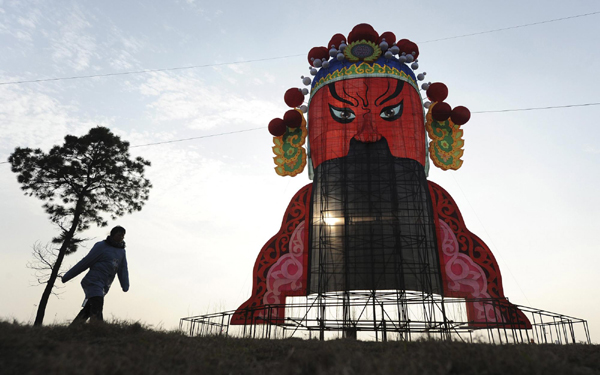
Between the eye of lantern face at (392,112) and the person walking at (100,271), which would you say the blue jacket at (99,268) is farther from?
the eye of lantern face at (392,112)

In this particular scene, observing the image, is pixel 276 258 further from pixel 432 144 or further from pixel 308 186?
pixel 432 144

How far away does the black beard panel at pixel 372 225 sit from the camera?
45.1 feet

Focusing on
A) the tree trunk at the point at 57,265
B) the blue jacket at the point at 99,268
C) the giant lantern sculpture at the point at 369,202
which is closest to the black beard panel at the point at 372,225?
the giant lantern sculpture at the point at 369,202

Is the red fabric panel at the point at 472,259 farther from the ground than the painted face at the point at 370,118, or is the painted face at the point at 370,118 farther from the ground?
the painted face at the point at 370,118

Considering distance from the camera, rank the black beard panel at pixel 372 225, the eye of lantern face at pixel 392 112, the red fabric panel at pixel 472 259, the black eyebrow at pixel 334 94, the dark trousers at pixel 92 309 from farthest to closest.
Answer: the black eyebrow at pixel 334 94 → the eye of lantern face at pixel 392 112 → the black beard panel at pixel 372 225 → the red fabric panel at pixel 472 259 → the dark trousers at pixel 92 309

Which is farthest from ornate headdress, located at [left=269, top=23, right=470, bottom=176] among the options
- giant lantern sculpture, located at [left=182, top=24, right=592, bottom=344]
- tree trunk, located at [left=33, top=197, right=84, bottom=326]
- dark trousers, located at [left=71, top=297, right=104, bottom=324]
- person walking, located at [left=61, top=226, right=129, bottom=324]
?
dark trousers, located at [left=71, top=297, right=104, bottom=324]

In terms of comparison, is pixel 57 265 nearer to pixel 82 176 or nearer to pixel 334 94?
pixel 82 176

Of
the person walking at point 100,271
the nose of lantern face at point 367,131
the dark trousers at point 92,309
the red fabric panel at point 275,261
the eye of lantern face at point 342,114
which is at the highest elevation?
the eye of lantern face at point 342,114

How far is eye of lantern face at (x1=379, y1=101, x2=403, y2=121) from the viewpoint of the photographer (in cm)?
1527

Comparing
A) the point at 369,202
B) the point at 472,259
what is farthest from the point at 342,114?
the point at 472,259

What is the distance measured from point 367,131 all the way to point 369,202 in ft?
8.78

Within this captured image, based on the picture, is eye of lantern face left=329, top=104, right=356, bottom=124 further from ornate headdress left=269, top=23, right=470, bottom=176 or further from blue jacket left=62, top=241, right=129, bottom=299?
blue jacket left=62, top=241, right=129, bottom=299

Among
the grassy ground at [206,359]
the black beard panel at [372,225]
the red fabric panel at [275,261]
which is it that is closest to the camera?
the grassy ground at [206,359]

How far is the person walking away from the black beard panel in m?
8.59
